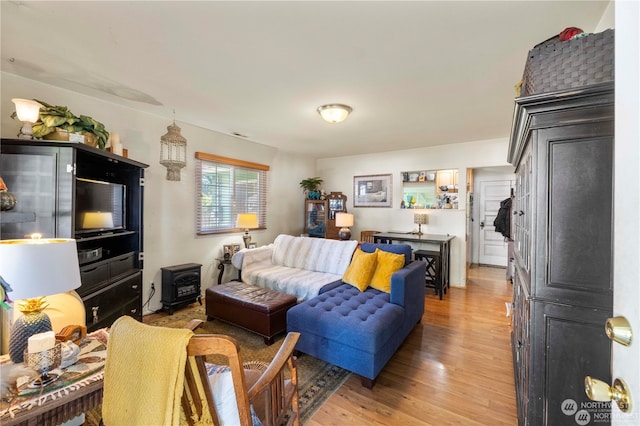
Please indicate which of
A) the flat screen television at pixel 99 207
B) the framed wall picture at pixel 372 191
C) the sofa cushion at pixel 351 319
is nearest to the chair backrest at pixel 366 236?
the framed wall picture at pixel 372 191

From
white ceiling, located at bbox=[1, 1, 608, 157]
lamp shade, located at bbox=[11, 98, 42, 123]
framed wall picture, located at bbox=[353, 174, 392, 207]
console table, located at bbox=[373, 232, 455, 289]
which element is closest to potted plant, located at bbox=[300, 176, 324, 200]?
framed wall picture, located at bbox=[353, 174, 392, 207]

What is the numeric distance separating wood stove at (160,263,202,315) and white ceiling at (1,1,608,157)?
6.29 feet

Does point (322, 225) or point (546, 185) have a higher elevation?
point (546, 185)

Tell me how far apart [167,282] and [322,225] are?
2995mm

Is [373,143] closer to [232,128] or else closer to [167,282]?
[232,128]

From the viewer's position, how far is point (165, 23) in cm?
163

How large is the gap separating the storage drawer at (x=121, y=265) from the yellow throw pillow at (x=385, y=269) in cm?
251

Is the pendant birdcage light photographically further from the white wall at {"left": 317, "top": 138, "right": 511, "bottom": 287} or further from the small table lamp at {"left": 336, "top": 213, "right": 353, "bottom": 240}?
the white wall at {"left": 317, "top": 138, "right": 511, "bottom": 287}

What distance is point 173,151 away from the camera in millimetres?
3422

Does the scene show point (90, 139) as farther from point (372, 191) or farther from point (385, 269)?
point (372, 191)

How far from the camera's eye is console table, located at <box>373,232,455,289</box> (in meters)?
4.21

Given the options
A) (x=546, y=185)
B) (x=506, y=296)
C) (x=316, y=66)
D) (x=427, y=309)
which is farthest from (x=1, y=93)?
(x=506, y=296)

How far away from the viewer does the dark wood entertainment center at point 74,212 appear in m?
1.89

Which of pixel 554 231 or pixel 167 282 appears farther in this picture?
pixel 167 282
